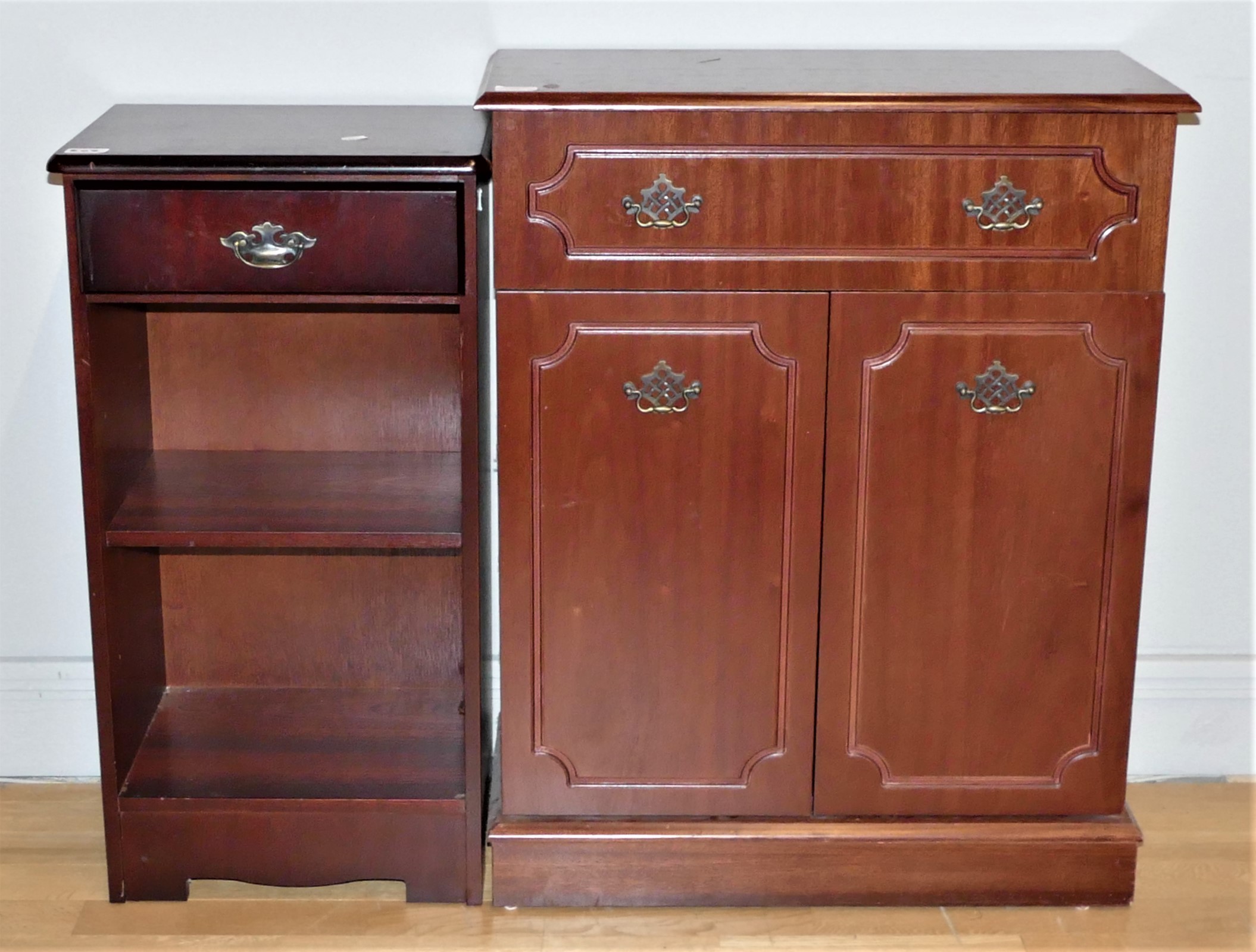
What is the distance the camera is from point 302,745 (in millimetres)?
2234

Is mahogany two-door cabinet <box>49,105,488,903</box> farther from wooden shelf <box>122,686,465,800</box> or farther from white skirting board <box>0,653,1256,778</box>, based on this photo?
white skirting board <box>0,653,1256,778</box>

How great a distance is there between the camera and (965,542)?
77.5 inches

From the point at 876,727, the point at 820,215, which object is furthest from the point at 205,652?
the point at 820,215

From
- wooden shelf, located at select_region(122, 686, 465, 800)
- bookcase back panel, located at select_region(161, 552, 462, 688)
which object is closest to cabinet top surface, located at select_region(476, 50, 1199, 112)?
bookcase back panel, located at select_region(161, 552, 462, 688)

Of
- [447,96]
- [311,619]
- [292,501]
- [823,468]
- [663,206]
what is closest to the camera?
[663,206]

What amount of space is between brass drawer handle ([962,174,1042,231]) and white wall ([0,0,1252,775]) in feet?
1.59

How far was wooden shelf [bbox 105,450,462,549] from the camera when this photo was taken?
1984mm

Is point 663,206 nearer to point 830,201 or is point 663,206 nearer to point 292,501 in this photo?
point 830,201

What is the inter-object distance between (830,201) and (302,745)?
1.08 m

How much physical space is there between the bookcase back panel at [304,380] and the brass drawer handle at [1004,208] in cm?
79

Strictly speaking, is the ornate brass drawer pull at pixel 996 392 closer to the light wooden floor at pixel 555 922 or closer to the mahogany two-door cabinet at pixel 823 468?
the mahogany two-door cabinet at pixel 823 468

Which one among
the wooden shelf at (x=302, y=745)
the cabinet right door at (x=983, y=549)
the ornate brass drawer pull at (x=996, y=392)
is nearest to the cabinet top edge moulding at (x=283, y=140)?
the cabinet right door at (x=983, y=549)

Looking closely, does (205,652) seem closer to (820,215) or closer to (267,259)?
(267,259)

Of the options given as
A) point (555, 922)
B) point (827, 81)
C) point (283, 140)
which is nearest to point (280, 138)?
point (283, 140)
